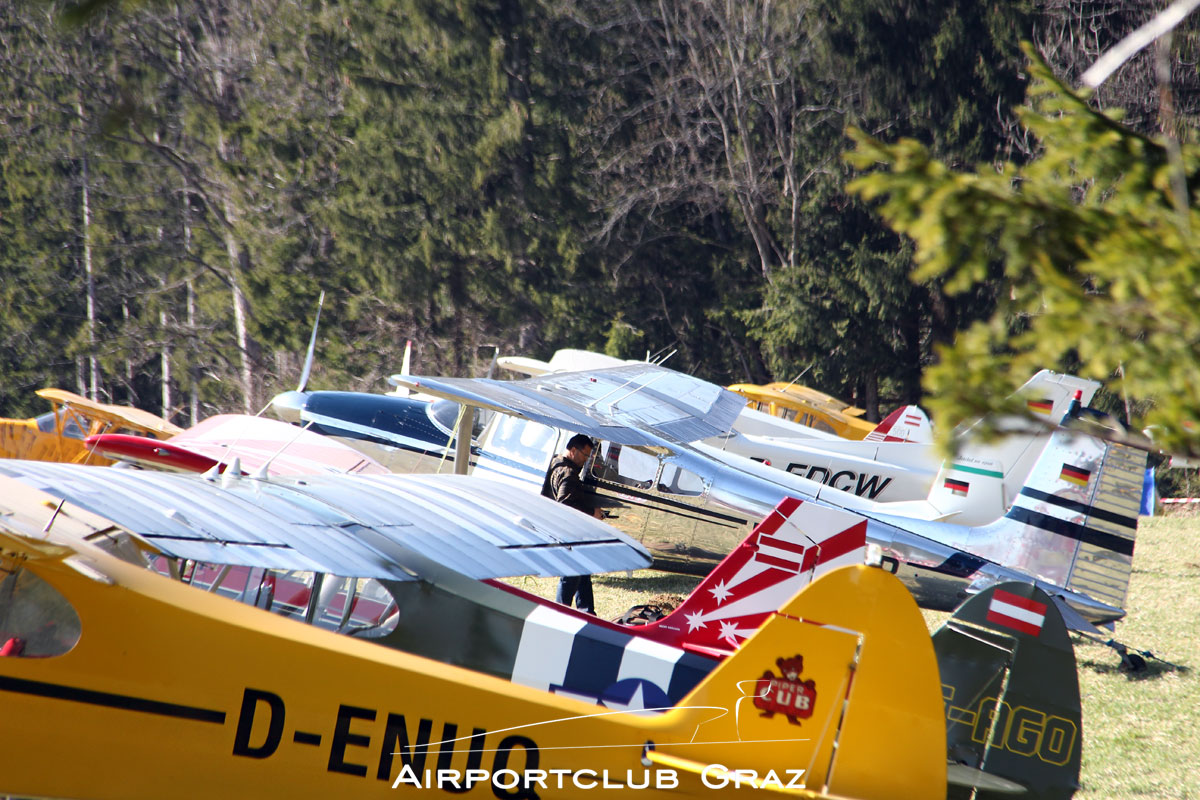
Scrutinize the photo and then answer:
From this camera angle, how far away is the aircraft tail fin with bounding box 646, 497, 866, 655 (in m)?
4.41

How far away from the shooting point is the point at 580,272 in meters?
25.7

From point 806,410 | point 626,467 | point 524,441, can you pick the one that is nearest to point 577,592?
point 626,467

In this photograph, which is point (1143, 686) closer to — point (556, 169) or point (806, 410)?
point (806, 410)

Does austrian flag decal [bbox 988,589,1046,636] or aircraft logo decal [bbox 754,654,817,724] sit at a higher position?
austrian flag decal [bbox 988,589,1046,636]

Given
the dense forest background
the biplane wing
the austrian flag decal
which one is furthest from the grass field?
the dense forest background

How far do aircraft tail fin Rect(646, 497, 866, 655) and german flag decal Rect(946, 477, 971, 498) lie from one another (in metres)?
5.15

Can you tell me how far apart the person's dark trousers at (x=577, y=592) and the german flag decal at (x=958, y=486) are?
4447mm

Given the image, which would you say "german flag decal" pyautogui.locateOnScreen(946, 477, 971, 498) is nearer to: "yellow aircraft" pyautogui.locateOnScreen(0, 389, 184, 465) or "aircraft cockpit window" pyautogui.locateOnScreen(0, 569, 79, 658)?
"aircraft cockpit window" pyautogui.locateOnScreen(0, 569, 79, 658)

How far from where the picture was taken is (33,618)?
302cm

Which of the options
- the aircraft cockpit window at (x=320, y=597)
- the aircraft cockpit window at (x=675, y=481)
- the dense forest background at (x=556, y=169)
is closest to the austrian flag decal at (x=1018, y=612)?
the aircraft cockpit window at (x=320, y=597)

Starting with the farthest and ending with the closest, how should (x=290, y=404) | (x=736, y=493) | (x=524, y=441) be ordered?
(x=290, y=404), (x=524, y=441), (x=736, y=493)

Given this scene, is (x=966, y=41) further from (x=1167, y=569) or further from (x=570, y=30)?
(x=1167, y=569)

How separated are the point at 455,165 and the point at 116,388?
72.1 feet

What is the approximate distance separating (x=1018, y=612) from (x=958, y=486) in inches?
234
